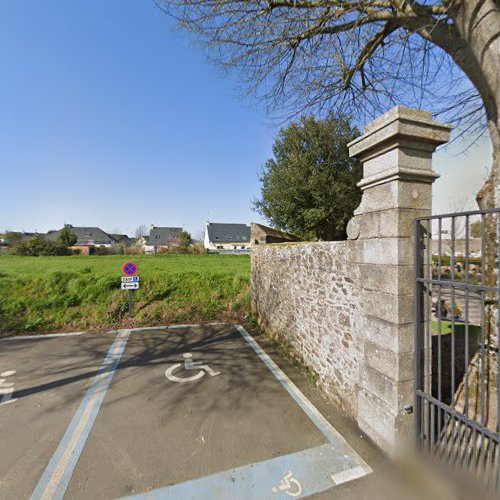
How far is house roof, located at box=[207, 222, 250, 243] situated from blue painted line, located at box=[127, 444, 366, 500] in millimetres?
58226

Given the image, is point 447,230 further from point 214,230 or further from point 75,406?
point 214,230

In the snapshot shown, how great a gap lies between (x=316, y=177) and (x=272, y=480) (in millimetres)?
12883

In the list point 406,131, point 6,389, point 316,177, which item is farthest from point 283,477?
point 316,177

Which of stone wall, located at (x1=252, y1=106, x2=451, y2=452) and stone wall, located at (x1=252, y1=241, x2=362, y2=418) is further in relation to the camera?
stone wall, located at (x1=252, y1=241, x2=362, y2=418)

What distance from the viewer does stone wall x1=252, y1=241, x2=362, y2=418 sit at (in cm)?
360

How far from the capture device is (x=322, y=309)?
4344mm

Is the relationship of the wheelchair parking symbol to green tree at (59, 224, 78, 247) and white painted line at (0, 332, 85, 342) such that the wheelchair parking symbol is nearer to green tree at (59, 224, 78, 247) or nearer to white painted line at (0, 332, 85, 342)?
white painted line at (0, 332, 85, 342)

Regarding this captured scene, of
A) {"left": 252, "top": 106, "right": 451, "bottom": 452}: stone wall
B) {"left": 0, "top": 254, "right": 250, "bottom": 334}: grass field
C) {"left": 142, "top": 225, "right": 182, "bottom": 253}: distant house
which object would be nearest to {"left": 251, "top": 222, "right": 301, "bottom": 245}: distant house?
{"left": 0, "top": 254, "right": 250, "bottom": 334}: grass field

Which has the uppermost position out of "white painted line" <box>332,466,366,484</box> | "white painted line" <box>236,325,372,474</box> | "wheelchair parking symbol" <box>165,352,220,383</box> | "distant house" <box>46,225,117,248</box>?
"distant house" <box>46,225,117,248</box>

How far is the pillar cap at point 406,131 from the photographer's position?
8.48 feet

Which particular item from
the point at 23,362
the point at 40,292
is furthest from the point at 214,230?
the point at 23,362

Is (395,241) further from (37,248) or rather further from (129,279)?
(37,248)

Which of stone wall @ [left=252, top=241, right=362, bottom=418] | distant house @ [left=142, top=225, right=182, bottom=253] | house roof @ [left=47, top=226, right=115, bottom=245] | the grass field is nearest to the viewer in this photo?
stone wall @ [left=252, top=241, right=362, bottom=418]

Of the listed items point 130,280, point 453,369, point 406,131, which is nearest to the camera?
point 453,369
